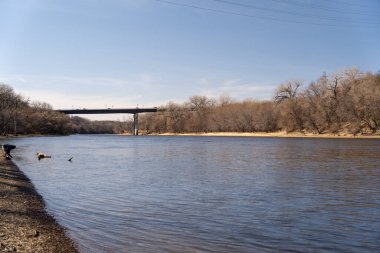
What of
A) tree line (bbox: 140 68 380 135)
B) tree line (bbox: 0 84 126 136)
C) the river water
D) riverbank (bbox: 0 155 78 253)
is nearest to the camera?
riverbank (bbox: 0 155 78 253)

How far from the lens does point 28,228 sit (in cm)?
1330

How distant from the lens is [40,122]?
174250 millimetres

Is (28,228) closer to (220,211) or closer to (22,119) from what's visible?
(220,211)

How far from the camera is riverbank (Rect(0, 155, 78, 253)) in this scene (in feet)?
37.1

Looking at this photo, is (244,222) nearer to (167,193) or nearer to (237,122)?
(167,193)

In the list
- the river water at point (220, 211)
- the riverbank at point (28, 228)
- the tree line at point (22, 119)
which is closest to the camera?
the riverbank at point (28, 228)

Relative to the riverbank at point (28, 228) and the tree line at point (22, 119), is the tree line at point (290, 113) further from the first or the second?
the riverbank at point (28, 228)

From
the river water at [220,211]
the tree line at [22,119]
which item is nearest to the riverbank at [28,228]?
the river water at [220,211]

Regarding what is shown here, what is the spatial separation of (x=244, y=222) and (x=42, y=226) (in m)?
7.93

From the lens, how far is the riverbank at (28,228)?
11.3m

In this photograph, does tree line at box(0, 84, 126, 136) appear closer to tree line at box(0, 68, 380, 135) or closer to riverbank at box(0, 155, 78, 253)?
tree line at box(0, 68, 380, 135)

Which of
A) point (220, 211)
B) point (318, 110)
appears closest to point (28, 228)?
point (220, 211)

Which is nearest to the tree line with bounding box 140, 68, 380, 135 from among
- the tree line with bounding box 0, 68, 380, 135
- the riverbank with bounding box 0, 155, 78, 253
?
the tree line with bounding box 0, 68, 380, 135

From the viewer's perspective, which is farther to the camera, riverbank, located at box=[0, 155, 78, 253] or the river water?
the river water
